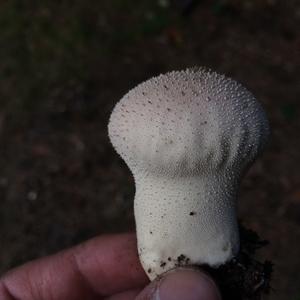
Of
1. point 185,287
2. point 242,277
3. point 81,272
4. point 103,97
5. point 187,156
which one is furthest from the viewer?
point 103,97

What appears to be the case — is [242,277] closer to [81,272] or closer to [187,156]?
[187,156]

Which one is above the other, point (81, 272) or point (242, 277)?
point (242, 277)

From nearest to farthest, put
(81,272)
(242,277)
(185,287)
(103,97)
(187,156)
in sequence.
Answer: (187,156) < (185,287) < (242,277) < (81,272) < (103,97)

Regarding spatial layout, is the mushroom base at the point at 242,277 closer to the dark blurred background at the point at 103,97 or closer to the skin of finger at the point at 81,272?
the skin of finger at the point at 81,272

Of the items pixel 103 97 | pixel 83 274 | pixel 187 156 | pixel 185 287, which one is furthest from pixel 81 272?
pixel 103 97

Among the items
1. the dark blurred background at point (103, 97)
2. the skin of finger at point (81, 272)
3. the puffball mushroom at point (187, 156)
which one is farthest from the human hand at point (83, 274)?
the dark blurred background at point (103, 97)

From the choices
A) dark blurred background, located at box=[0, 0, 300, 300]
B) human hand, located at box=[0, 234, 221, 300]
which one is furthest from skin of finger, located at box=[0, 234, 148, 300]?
dark blurred background, located at box=[0, 0, 300, 300]
